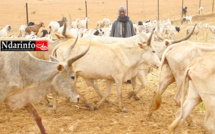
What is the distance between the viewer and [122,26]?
29.0 ft

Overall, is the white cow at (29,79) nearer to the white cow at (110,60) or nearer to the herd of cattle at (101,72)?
the herd of cattle at (101,72)

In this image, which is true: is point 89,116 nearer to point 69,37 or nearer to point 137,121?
point 137,121

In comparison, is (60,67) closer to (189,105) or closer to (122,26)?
(189,105)

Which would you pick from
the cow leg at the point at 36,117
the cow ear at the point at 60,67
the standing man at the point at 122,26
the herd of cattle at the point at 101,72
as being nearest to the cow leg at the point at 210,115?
the herd of cattle at the point at 101,72

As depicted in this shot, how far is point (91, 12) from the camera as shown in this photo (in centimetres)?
3484

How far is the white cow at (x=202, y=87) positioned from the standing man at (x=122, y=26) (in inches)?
188

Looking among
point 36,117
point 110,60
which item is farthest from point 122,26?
point 36,117

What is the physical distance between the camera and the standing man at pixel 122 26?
8656 millimetres

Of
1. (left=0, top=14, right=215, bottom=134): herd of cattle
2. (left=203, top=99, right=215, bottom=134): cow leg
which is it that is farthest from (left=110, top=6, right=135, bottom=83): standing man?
(left=203, top=99, right=215, bottom=134): cow leg

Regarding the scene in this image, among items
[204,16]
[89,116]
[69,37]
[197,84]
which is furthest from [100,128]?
[204,16]

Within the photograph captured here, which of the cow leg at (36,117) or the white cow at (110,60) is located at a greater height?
the white cow at (110,60)

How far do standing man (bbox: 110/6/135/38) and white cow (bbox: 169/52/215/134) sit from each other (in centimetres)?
476

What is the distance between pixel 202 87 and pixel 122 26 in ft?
17.4

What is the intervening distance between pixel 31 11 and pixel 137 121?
29.8m
